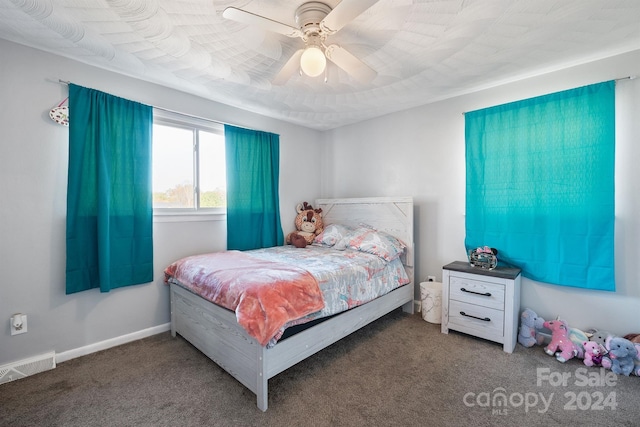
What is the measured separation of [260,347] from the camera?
5.25ft

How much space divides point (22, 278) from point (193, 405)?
161 centimetres

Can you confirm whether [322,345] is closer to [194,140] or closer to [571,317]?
[571,317]

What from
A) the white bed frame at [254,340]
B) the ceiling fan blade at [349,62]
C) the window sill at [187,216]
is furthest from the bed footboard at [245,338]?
the ceiling fan blade at [349,62]

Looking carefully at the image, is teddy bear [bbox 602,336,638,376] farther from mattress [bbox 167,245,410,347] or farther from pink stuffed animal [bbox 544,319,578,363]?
mattress [bbox 167,245,410,347]

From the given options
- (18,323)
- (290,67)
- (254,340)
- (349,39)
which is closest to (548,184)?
(349,39)

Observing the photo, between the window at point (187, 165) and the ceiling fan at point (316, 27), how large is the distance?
1.45 m

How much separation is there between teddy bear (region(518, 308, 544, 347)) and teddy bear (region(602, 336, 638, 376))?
1.36 feet

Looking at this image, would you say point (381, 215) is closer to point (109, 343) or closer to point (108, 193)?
point (108, 193)

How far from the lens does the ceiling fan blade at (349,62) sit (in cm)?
170

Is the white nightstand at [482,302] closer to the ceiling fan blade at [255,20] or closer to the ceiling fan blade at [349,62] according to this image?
the ceiling fan blade at [349,62]

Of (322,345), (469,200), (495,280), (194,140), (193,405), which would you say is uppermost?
(194,140)

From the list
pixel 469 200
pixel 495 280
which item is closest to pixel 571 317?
pixel 495 280

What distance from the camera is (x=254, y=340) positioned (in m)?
1.64

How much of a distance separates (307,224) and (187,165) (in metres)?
1.62
